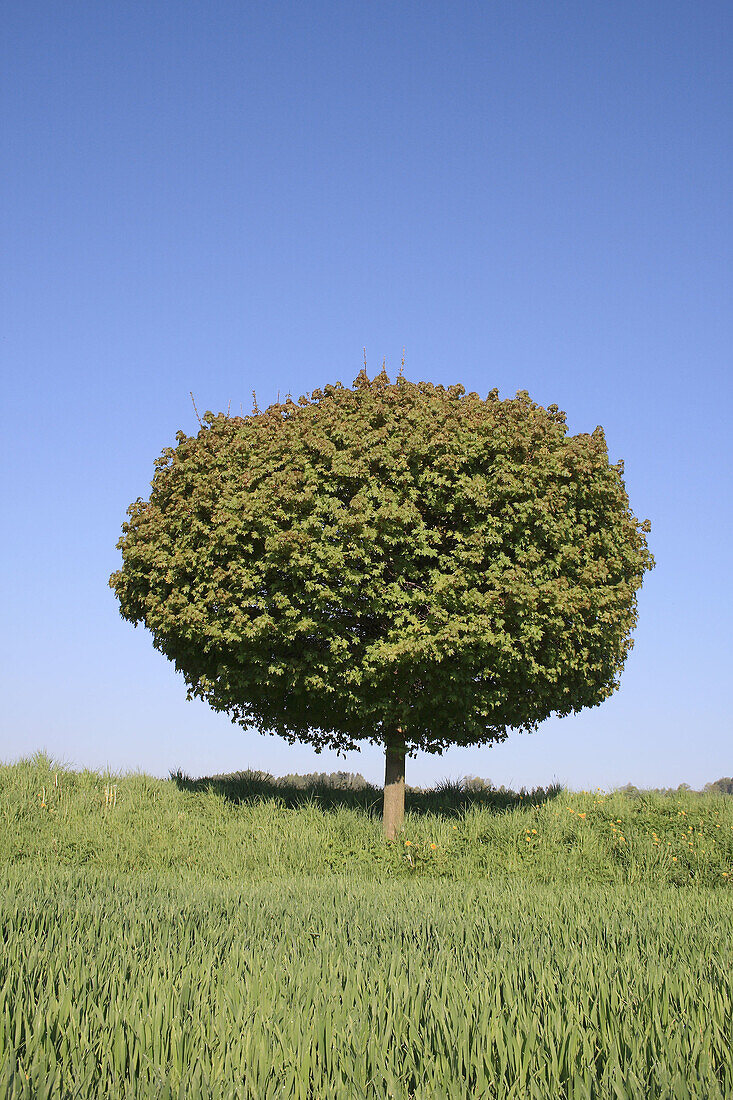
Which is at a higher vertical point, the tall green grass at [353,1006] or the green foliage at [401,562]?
the green foliage at [401,562]

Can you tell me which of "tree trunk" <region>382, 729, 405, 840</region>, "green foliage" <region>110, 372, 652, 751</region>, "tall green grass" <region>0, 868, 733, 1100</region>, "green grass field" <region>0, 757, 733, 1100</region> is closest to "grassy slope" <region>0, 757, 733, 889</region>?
"green grass field" <region>0, 757, 733, 1100</region>

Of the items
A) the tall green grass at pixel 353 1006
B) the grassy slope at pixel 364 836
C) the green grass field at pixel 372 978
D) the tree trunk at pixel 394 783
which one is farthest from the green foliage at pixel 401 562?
the tall green grass at pixel 353 1006

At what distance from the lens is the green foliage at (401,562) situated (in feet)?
49.5

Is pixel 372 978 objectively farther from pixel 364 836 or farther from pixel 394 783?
pixel 394 783

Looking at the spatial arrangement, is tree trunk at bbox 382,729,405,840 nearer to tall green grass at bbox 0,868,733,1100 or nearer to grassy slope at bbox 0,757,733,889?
grassy slope at bbox 0,757,733,889

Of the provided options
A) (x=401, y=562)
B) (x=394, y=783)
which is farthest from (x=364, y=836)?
(x=401, y=562)

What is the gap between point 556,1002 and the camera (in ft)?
17.4

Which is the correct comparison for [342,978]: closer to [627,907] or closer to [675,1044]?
[675,1044]

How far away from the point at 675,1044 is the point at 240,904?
19.8 ft

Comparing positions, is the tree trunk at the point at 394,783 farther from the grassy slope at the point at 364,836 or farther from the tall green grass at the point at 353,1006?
the tall green grass at the point at 353,1006

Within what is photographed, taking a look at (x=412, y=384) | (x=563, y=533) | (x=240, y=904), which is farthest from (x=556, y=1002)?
(x=412, y=384)

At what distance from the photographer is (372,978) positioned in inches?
229

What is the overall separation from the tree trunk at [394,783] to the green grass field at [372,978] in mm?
1668

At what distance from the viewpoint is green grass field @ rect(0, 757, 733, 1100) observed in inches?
173
